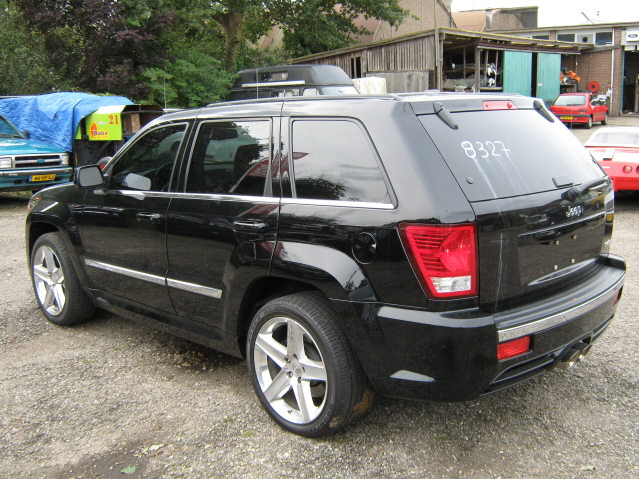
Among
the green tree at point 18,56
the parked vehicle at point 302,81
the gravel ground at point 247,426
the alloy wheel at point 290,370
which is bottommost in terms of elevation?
the gravel ground at point 247,426

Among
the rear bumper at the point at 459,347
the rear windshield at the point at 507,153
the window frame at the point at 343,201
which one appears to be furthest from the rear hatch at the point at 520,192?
the window frame at the point at 343,201

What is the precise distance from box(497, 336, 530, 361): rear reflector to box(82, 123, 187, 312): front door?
7.13 ft

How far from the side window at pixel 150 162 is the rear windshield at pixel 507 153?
1.83m

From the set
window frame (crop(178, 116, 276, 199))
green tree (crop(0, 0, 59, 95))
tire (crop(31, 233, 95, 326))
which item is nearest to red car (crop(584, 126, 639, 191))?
window frame (crop(178, 116, 276, 199))

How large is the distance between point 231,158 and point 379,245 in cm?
125

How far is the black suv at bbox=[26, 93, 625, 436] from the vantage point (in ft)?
8.87

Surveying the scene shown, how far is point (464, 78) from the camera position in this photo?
25.0m

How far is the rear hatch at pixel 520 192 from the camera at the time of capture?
2754 mm

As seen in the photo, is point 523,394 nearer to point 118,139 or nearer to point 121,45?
point 118,139

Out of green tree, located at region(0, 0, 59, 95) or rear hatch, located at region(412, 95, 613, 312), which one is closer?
rear hatch, located at region(412, 95, 613, 312)

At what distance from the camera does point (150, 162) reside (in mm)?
4125

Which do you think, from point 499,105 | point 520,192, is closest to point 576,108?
point 499,105

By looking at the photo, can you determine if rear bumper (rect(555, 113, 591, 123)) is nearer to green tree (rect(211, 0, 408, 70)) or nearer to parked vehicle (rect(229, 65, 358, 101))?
green tree (rect(211, 0, 408, 70))

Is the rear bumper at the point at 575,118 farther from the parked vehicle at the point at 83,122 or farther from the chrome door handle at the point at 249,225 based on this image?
the chrome door handle at the point at 249,225
